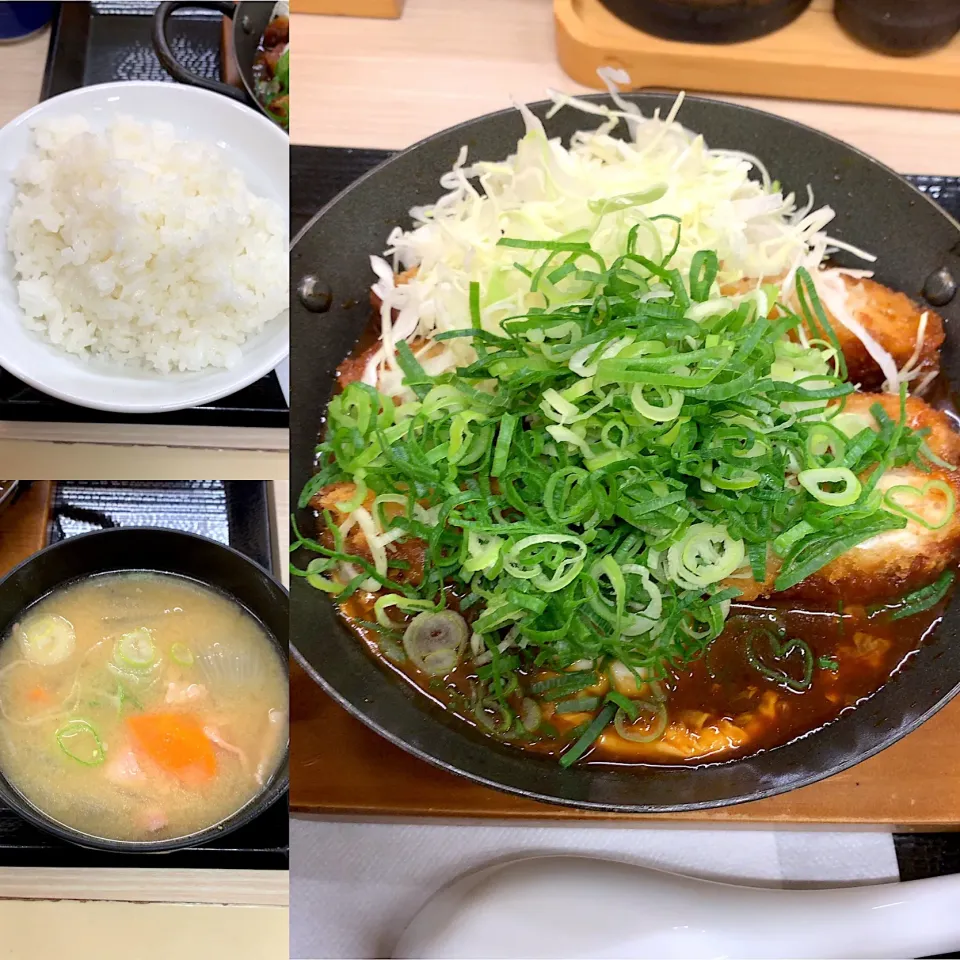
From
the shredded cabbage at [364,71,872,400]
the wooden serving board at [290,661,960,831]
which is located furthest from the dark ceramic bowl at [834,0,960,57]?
the wooden serving board at [290,661,960,831]

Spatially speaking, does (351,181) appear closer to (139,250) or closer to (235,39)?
(235,39)

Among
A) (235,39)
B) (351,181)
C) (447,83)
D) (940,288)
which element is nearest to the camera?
(235,39)

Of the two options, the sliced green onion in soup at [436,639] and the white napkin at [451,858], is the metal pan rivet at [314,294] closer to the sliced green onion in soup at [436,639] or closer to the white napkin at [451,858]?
the sliced green onion in soup at [436,639]

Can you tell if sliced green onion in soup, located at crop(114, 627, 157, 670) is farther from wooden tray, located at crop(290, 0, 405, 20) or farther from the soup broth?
wooden tray, located at crop(290, 0, 405, 20)

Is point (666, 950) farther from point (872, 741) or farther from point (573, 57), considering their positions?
point (573, 57)

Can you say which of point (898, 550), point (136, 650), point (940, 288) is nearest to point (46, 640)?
point (136, 650)

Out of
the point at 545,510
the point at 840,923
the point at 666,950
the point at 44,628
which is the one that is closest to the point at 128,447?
the point at 44,628
